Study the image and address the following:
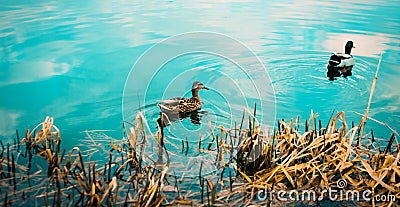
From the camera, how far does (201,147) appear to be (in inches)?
149

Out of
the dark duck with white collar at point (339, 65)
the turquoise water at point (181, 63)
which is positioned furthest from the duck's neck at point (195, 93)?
the dark duck with white collar at point (339, 65)

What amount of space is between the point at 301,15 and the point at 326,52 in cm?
A: 310

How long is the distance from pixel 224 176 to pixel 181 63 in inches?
130

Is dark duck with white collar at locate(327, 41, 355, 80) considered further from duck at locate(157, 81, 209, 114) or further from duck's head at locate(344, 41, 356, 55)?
duck at locate(157, 81, 209, 114)

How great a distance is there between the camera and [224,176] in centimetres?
329

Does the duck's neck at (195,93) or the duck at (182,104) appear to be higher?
the duck's neck at (195,93)

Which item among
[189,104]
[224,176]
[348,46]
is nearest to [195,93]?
[189,104]

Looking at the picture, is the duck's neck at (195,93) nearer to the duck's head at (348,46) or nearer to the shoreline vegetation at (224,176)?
the shoreline vegetation at (224,176)

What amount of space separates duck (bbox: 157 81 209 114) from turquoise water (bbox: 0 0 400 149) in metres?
0.17

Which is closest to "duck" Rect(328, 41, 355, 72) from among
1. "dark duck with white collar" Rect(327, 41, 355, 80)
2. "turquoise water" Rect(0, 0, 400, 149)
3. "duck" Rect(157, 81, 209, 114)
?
"dark duck with white collar" Rect(327, 41, 355, 80)

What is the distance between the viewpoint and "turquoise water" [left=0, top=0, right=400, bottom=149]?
4801 millimetres

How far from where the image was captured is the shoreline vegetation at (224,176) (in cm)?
288

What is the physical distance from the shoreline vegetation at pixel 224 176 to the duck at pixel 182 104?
3.33 feet

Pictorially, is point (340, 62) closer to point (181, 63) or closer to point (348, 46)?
point (348, 46)
